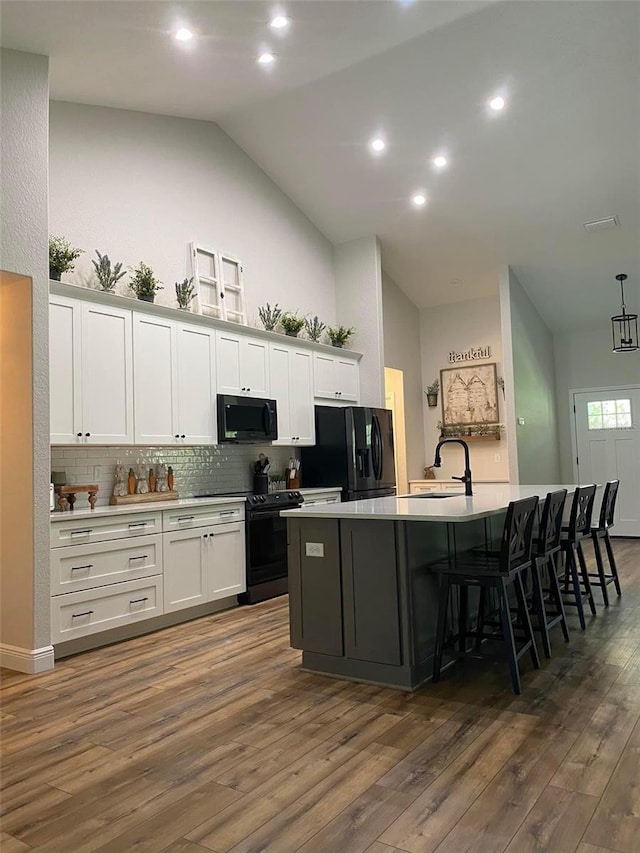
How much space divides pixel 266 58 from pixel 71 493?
11.6 feet

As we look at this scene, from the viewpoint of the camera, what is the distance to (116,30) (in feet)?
13.2

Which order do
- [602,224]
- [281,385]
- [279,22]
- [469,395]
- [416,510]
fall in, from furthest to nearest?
[469,395] < [602,224] < [281,385] < [279,22] < [416,510]

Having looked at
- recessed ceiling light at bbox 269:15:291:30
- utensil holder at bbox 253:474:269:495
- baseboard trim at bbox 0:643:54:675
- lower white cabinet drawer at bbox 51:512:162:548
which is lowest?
baseboard trim at bbox 0:643:54:675

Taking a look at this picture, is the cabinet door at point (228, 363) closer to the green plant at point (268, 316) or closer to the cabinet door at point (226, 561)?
the green plant at point (268, 316)

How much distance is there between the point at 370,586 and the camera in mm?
3424

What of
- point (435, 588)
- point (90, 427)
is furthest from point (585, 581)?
point (90, 427)

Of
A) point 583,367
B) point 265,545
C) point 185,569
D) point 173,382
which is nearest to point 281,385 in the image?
point 173,382

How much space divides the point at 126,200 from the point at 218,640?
141 inches

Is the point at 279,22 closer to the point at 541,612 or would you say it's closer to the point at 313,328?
the point at 313,328

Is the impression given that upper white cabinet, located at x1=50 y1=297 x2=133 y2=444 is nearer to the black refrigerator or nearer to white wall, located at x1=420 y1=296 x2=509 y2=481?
the black refrigerator

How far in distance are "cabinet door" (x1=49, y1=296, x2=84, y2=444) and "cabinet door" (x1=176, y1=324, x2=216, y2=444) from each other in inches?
38.2

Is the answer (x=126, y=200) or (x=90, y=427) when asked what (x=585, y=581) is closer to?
(x=90, y=427)

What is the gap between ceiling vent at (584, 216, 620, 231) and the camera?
6.71m

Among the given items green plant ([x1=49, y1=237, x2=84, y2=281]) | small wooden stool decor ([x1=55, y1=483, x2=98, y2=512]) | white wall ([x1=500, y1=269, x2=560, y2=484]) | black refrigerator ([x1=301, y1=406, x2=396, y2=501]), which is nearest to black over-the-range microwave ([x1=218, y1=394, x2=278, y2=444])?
black refrigerator ([x1=301, y1=406, x2=396, y2=501])
